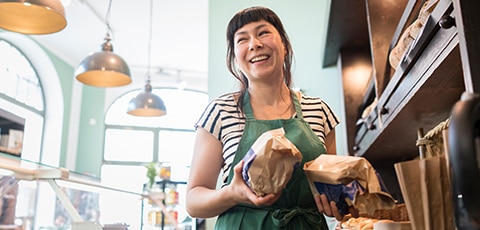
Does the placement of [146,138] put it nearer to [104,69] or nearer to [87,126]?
[87,126]

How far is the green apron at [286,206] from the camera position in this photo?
1.12 meters

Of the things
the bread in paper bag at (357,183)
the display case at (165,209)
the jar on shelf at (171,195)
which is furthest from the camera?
the jar on shelf at (171,195)

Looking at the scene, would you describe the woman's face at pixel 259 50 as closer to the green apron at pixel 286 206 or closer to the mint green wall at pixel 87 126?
the green apron at pixel 286 206

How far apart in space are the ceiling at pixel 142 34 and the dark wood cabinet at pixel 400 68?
3390mm

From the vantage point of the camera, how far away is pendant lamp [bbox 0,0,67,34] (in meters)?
2.27

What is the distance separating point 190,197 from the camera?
1.14 metres

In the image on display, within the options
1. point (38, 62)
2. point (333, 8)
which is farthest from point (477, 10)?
point (38, 62)

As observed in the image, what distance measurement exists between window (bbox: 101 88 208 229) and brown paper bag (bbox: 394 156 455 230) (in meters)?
7.51

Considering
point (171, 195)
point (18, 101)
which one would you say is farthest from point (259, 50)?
point (18, 101)

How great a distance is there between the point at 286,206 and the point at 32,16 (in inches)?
75.9

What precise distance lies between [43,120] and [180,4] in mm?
3456


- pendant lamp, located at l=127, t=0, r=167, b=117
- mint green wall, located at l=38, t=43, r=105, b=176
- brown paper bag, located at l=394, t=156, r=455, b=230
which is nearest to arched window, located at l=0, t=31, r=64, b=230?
mint green wall, located at l=38, t=43, r=105, b=176

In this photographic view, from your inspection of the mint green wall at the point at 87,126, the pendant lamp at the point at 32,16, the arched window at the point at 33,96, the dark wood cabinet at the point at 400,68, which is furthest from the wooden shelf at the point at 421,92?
the mint green wall at the point at 87,126

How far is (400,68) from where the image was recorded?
53.9 inches
